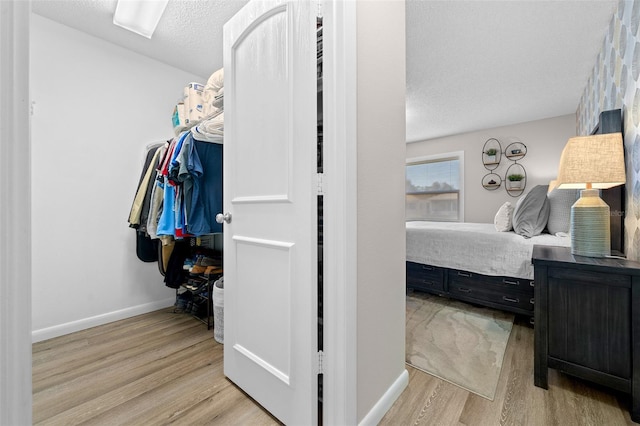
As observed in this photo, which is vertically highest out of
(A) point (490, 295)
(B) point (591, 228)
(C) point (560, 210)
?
(C) point (560, 210)

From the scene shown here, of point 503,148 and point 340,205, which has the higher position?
point 503,148

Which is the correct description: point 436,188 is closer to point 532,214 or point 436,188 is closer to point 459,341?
point 532,214

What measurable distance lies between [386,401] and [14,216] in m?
1.48

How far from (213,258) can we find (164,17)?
1848 mm

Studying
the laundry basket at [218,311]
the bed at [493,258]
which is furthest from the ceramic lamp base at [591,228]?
the laundry basket at [218,311]

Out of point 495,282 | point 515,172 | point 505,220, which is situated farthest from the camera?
point 515,172

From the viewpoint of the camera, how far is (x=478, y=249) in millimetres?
2553

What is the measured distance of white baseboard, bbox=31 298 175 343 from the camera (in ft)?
6.60

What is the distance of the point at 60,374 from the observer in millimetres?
1617

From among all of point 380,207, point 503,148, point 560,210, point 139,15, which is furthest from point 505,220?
point 139,15

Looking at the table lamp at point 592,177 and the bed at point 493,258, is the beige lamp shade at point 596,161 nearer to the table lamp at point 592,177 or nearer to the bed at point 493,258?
the table lamp at point 592,177

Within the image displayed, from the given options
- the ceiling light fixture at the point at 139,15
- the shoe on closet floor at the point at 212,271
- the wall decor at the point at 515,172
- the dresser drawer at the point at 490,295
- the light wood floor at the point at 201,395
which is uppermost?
the ceiling light fixture at the point at 139,15

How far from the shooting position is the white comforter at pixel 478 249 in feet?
7.56

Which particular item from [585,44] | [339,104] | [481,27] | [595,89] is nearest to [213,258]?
[339,104]
